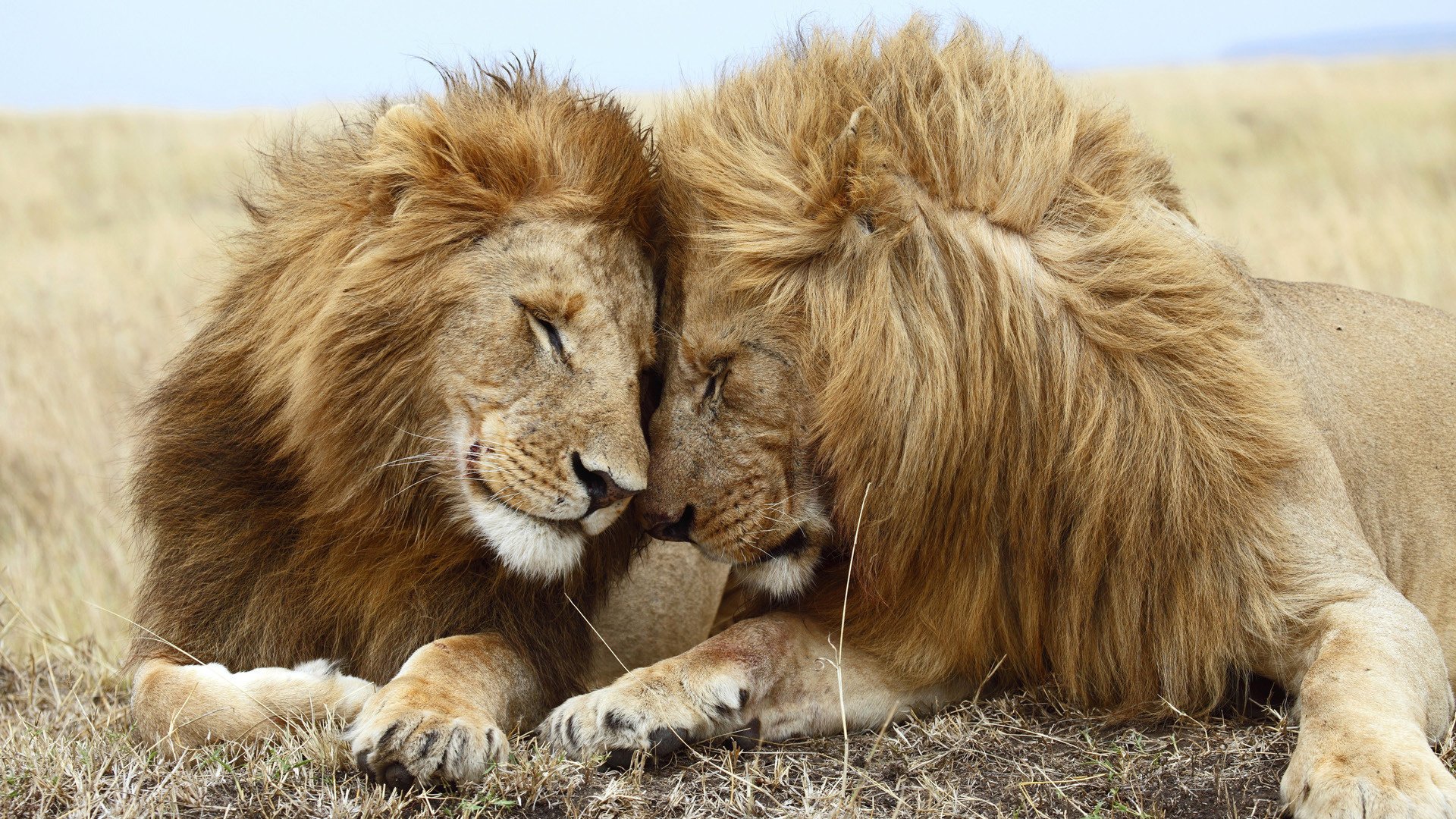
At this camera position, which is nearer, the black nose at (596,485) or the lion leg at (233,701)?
the black nose at (596,485)

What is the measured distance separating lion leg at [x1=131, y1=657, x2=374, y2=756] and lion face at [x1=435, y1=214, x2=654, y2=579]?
1.53 feet

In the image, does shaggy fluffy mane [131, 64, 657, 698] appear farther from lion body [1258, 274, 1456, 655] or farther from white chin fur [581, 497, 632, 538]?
lion body [1258, 274, 1456, 655]

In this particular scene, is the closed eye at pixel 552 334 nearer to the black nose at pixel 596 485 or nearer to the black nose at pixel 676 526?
the black nose at pixel 596 485

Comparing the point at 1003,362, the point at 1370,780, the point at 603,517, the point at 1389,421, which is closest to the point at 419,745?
the point at 603,517

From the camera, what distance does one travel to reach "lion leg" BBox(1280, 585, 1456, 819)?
2.31 m

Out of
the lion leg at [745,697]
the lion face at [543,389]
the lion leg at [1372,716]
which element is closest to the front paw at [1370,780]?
the lion leg at [1372,716]

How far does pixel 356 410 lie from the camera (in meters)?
2.95

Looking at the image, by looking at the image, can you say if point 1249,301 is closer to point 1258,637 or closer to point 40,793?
point 1258,637

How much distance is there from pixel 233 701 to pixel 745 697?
1.04m

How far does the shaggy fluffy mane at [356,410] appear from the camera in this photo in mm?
2922

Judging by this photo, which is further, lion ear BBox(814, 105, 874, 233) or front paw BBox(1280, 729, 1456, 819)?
lion ear BBox(814, 105, 874, 233)

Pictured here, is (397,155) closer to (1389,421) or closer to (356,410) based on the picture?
(356,410)

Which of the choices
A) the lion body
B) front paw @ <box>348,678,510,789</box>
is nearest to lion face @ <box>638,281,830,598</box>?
front paw @ <box>348,678,510,789</box>

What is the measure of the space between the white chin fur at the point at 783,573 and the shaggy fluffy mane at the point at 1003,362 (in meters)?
0.12
